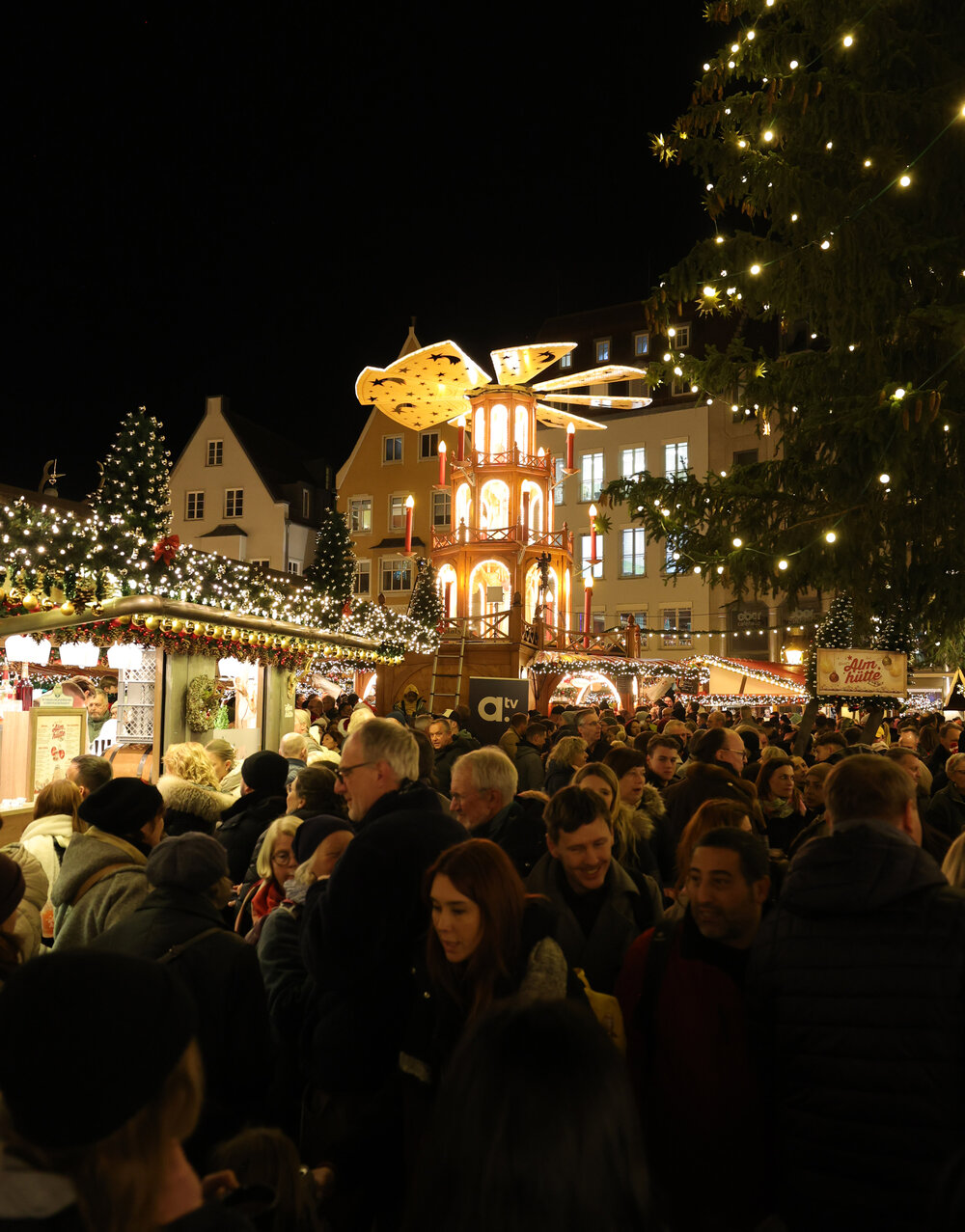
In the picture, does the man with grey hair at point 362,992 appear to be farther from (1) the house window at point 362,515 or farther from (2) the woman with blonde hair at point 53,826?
(1) the house window at point 362,515

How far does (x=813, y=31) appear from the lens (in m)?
8.66

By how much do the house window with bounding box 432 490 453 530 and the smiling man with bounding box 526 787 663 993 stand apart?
37593 millimetres

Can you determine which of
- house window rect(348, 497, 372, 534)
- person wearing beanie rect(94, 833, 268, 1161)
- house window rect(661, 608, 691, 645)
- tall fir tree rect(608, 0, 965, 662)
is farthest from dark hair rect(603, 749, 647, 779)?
house window rect(348, 497, 372, 534)

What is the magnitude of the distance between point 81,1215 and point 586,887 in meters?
2.60

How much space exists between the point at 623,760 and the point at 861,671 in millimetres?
8949

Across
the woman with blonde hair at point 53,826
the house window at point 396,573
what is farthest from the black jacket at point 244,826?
the house window at point 396,573

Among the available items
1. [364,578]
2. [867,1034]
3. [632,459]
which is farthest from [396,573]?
[867,1034]

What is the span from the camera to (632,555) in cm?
3891

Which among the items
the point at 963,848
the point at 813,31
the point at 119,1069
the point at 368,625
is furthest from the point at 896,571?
the point at 368,625

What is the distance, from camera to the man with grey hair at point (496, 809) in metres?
4.68

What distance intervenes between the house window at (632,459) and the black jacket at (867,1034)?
36963 mm

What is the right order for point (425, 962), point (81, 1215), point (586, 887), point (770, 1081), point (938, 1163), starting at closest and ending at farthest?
point (81, 1215)
point (938, 1163)
point (770, 1081)
point (425, 962)
point (586, 887)

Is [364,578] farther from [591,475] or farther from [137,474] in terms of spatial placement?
[137,474]

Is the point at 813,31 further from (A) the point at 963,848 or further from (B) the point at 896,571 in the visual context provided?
(A) the point at 963,848
